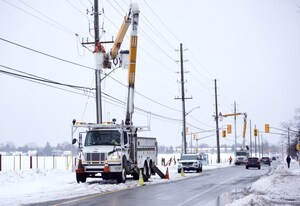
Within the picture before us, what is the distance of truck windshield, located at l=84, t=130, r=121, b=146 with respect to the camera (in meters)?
27.1

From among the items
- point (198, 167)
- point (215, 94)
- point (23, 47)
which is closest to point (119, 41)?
point (23, 47)

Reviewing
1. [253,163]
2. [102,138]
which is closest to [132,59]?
[102,138]

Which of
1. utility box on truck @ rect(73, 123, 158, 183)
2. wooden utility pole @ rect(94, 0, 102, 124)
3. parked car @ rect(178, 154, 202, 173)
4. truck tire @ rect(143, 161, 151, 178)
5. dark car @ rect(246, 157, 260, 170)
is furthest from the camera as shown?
dark car @ rect(246, 157, 260, 170)

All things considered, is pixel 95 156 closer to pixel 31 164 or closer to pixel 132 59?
pixel 132 59

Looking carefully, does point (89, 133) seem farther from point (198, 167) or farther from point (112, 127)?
point (198, 167)

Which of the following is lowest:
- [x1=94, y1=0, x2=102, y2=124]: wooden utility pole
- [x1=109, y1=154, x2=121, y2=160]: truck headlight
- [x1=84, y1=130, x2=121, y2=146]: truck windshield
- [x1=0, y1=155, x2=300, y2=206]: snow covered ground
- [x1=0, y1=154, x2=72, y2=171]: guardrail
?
[x1=0, y1=154, x2=72, y2=171]: guardrail

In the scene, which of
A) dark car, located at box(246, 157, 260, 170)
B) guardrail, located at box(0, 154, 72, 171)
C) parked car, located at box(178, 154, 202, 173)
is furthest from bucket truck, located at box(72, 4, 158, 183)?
dark car, located at box(246, 157, 260, 170)

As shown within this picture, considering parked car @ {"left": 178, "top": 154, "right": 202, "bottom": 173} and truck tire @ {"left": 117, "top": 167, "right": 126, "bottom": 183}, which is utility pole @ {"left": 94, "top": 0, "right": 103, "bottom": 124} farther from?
parked car @ {"left": 178, "top": 154, "right": 202, "bottom": 173}

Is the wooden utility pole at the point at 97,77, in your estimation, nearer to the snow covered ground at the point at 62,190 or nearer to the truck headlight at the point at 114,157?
the snow covered ground at the point at 62,190

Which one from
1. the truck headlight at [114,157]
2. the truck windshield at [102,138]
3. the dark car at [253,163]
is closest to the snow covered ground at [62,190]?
the truck headlight at [114,157]

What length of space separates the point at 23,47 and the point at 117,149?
742cm

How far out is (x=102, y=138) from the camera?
1075 inches

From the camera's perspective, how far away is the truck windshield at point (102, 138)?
27.1 m

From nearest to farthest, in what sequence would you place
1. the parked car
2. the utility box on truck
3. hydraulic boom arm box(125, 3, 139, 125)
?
the utility box on truck, hydraulic boom arm box(125, 3, 139, 125), the parked car
